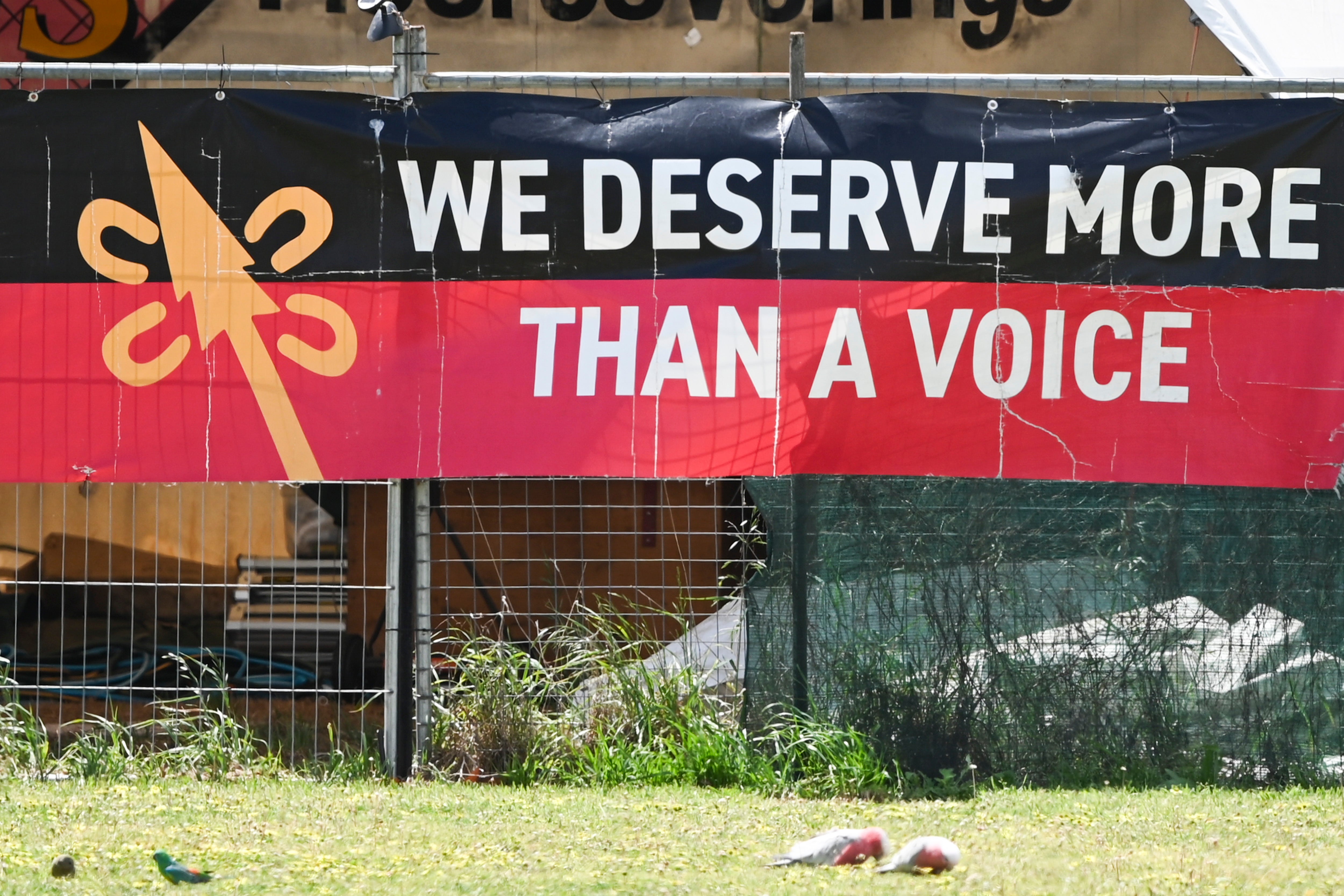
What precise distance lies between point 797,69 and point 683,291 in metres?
1.04

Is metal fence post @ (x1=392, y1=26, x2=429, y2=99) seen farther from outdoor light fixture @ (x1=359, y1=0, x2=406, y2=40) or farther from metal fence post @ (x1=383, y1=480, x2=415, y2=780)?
metal fence post @ (x1=383, y1=480, x2=415, y2=780)

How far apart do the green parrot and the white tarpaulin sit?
595cm

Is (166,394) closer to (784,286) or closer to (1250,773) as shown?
(784,286)

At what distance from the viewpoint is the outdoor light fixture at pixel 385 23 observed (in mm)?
5867

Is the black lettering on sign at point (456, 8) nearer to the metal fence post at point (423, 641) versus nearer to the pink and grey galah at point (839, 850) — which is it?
the metal fence post at point (423, 641)

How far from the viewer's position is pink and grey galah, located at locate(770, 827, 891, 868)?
4.55 metres

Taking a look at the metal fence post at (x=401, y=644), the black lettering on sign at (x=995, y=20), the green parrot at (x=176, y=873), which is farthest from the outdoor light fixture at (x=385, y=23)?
the black lettering on sign at (x=995, y=20)

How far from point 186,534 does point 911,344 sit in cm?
443

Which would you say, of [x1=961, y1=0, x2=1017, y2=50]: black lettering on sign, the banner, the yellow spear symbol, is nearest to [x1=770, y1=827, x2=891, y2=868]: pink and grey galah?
the banner

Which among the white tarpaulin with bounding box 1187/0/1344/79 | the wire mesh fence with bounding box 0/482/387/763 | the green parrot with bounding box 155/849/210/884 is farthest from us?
the wire mesh fence with bounding box 0/482/387/763

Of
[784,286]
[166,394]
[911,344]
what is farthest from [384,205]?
Answer: [911,344]

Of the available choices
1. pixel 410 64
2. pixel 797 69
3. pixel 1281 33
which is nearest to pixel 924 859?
pixel 797 69

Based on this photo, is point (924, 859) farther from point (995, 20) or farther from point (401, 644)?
point (995, 20)

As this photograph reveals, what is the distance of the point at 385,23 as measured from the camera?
5.89 m
